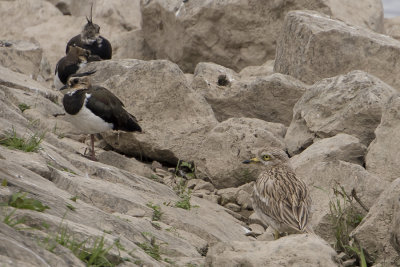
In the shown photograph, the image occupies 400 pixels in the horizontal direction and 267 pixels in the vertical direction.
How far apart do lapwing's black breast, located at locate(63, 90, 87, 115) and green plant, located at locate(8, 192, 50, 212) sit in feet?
18.3

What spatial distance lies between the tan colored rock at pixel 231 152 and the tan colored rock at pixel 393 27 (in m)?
6.53

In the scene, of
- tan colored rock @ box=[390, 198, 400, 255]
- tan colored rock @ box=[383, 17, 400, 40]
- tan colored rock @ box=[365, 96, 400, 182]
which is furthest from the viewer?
tan colored rock @ box=[383, 17, 400, 40]

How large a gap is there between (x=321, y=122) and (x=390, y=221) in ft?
11.2

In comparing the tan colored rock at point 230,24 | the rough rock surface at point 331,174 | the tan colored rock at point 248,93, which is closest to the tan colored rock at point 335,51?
the tan colored rock at point 248,93

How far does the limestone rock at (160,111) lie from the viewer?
11.5 metres

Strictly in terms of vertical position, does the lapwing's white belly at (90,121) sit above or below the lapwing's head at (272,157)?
below

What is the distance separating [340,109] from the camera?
10758mm

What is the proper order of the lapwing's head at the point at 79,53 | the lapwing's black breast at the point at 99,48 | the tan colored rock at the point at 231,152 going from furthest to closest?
the lapwing's black breast at the point at 99,48 < the lapwing's head at the point at 79,53 < the tan colored rock at the point at 231,152

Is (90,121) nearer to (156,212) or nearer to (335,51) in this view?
(156,212)

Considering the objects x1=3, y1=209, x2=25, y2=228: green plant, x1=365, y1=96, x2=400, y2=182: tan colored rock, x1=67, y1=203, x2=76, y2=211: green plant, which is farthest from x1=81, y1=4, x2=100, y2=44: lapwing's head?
x1=3, y1=209, x2=25, y2=228: green plant

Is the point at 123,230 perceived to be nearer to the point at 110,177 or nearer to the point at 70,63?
the point at 110,177

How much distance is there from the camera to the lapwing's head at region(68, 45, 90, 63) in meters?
14.4

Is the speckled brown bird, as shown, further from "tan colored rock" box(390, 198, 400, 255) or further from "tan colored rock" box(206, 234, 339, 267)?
"tan colored rock" box(206, 234, 339, 267)

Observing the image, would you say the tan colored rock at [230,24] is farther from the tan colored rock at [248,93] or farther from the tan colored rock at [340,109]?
the tan colored rock at [340,109]
